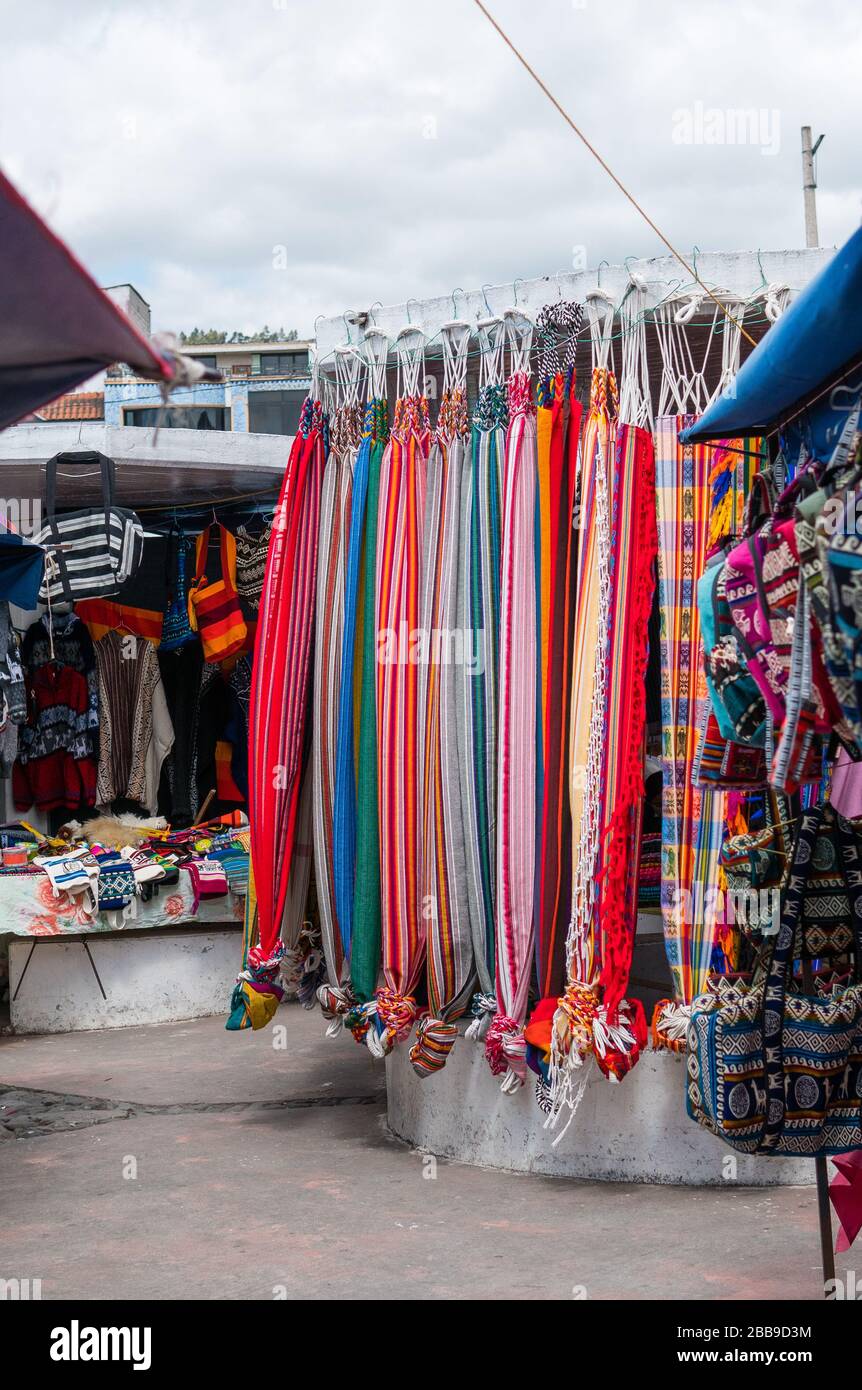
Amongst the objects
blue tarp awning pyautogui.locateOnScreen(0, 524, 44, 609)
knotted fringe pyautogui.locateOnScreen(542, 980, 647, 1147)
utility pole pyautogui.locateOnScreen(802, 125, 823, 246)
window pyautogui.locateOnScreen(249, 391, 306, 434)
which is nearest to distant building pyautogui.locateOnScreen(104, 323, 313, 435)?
window pyautogui.locateOnScreen(249, 391, 306, 434)

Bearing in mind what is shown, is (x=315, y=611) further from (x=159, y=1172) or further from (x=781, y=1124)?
(x=781, y=1124)

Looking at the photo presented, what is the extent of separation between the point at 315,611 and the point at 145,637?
12.1 ft

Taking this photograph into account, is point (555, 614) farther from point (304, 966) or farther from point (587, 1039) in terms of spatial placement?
point (304, 966)

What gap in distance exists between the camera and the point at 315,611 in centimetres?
513

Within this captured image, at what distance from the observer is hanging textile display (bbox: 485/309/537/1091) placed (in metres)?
4.41

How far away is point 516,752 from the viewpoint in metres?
4.47

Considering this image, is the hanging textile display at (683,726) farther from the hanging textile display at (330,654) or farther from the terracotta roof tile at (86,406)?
the terracotta roof tile at (86,406)

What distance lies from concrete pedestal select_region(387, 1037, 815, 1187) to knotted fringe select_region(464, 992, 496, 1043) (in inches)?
7.2

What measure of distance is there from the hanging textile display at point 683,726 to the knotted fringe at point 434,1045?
0.72 metres

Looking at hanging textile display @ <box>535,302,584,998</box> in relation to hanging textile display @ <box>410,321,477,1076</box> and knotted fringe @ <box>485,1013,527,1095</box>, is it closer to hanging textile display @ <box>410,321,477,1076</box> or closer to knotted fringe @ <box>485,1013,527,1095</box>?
knotted fringe @ <box>485,1013,527,1095</box>

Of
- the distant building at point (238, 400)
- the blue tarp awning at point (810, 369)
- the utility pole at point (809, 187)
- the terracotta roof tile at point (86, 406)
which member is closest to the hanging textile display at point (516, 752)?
the blue tarp awning at point (810, 369)

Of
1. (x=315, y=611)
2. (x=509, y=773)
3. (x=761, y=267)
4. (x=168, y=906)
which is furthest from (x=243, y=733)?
(x=761, y=267)

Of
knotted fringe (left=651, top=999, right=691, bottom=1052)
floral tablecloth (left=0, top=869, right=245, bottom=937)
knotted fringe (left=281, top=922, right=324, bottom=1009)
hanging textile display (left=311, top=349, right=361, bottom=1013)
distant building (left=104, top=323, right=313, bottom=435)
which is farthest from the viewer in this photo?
distant building (left=104, top=323, right=313, bottom=435)

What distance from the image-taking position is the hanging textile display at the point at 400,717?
466 cm
